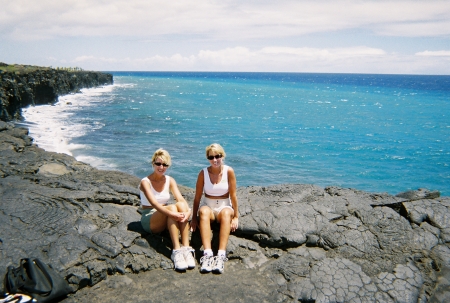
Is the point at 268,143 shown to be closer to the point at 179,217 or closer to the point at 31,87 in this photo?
the point at 179,217

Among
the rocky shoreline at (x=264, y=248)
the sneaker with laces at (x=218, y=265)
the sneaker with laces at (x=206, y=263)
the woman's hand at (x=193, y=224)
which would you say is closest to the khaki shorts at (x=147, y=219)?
the rocky shoreline at (x=264, y=248)

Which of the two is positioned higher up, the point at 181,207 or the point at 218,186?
the point at 218,186

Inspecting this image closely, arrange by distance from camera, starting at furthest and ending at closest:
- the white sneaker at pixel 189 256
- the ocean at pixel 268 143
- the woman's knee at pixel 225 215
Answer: the ocean at pixel 268 143, the woman's knee at pixel 225 215, the white sneaker at pixel 189 256

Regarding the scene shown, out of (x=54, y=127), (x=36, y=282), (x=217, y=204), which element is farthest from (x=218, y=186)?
(x=54, y=127)

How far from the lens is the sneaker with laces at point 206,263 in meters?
5.48

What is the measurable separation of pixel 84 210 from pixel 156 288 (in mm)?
2688

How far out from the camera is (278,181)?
21047mm

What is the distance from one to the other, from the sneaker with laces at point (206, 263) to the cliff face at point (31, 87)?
3152cm

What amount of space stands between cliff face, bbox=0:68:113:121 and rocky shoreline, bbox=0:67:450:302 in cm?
2906

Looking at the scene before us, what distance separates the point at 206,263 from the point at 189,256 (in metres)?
0.33

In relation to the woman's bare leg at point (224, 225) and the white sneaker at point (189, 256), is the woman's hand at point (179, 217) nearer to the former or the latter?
the white sneaker at point (189, 256)

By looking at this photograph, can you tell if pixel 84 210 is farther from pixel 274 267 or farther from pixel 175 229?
pixel 274 267

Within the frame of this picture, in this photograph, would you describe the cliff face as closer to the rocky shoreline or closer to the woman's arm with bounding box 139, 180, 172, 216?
the rocky shoreline

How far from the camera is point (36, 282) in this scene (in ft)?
14.8
